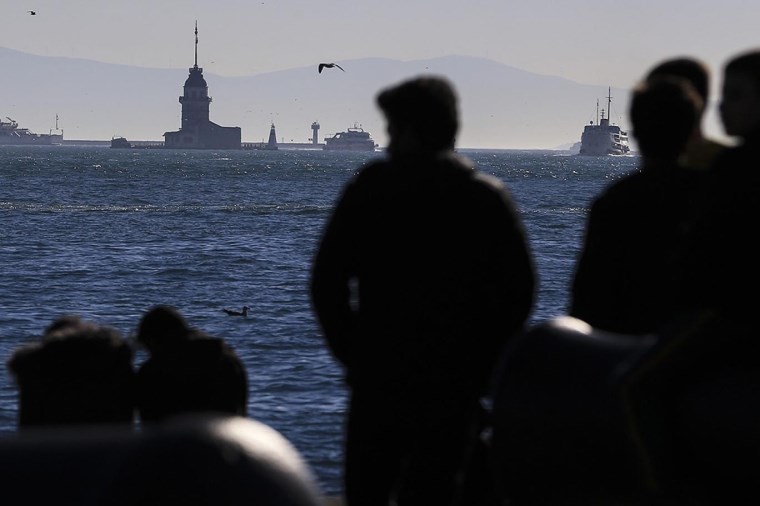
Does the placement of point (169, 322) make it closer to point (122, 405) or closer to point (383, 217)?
point (122, 405)

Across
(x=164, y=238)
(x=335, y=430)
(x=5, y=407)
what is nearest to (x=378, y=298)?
(x=335, y=430)

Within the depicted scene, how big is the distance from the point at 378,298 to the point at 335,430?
1469cm

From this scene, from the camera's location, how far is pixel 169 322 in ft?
19.2

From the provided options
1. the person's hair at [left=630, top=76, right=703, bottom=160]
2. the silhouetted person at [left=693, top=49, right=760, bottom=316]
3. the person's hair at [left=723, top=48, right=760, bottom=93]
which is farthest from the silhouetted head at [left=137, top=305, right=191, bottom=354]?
the person's hair at [left=723, top=48, right=760, bottom=93]

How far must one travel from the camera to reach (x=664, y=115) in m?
4.92

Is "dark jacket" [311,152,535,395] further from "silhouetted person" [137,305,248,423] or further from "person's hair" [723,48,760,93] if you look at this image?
"silhouetted person" [137,305,248,423]

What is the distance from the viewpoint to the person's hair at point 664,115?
4.84 meters

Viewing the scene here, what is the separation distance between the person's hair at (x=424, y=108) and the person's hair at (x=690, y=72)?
1.07 m

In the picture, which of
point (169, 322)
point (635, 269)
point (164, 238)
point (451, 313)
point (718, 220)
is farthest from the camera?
point (164, 238)

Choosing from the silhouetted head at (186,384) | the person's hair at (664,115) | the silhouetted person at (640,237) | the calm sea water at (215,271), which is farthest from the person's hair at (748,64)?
the calm sea water at (215,271)

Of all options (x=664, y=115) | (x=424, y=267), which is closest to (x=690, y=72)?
(x=664, y=115)

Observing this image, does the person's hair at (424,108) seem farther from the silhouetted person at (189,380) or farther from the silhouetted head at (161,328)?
the silhouetted head at (161,328)

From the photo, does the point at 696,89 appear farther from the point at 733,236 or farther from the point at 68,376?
the point at 68,376

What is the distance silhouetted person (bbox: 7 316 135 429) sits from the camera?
5102 mm
